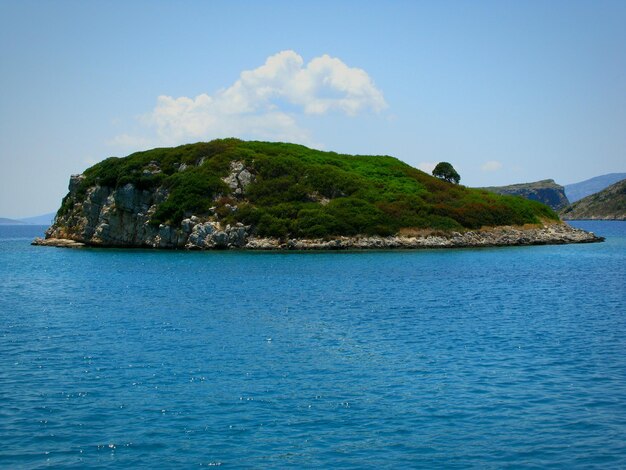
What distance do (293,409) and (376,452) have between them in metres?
4.76

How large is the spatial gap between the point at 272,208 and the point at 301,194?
8613mm

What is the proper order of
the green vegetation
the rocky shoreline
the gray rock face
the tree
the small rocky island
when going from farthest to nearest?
the tree
the gray rock face
the green vegetation
the small rocky island
the rocky shoreline

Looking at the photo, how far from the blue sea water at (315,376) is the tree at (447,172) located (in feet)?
318

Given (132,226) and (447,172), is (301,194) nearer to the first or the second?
(132,226)

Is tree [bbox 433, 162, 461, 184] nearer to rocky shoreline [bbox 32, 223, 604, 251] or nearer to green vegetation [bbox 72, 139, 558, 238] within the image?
green vegetation [bbox 72, 139, 558, 238]

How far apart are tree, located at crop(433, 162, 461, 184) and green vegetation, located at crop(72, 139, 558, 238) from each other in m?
12.3

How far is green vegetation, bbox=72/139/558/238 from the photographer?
11025 cm

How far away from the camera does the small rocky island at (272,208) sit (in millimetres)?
107875

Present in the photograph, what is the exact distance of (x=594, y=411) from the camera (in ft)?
71.9

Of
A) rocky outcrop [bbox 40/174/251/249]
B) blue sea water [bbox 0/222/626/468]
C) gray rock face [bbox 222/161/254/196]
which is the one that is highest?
gray rock face [bbox 222/161/254/196]

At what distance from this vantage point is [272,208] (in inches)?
4432

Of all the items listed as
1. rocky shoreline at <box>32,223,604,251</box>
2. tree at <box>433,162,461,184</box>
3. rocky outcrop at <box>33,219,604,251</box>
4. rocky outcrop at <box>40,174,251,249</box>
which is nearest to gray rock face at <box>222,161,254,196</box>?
rocky outcrop at <box>40,174,251,249</box>

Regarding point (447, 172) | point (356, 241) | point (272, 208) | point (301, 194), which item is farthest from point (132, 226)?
point (447, 172)

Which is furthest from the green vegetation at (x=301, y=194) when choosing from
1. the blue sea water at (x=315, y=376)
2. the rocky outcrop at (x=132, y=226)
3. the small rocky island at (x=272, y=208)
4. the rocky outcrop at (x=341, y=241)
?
the blue sea water at (x=315, y=376)
